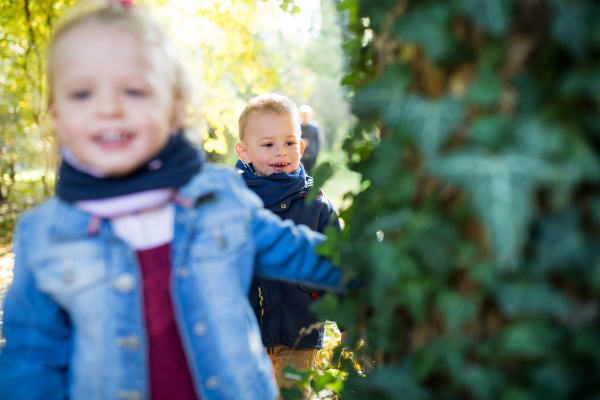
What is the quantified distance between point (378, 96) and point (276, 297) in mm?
1918

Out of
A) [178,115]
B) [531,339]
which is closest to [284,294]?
[178,115]

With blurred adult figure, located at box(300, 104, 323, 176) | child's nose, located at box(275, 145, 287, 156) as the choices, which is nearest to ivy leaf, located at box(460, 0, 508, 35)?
child's nose, located at box(275, 145, 287, 156)

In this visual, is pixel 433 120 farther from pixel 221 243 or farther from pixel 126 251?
pixel 126 251

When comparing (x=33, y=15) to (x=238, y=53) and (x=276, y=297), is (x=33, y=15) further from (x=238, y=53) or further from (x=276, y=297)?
(x=276, y=297)

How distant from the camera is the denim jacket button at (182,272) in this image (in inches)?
55.2

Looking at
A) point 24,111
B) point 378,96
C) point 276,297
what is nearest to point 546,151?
point 378,96

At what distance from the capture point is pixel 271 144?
3.03m

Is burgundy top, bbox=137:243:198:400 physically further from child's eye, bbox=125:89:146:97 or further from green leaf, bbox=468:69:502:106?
green leaf, bbox=468:69:502:106

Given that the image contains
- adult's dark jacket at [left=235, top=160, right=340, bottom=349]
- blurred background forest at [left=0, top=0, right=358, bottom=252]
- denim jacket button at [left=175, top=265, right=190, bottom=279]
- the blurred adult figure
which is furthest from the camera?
the blurred adult figure

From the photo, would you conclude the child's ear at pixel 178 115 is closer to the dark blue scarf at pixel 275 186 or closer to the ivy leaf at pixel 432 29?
the ivy leaf at pixel 432 29

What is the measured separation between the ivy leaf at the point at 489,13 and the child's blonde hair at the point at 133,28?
39.1 inches

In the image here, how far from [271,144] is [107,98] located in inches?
70.0

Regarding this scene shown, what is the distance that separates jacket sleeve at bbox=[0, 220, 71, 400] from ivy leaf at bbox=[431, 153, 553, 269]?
1.26 meters

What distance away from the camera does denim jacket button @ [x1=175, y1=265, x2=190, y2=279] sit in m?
1.40
